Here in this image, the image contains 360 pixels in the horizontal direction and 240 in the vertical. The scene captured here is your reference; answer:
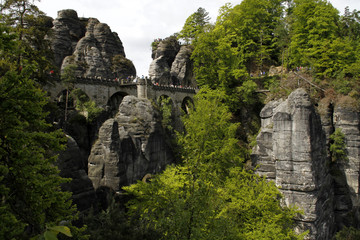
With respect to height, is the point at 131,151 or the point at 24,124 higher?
the point at 24,124

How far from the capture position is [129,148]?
20.7 metres

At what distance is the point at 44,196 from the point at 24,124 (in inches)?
82.9

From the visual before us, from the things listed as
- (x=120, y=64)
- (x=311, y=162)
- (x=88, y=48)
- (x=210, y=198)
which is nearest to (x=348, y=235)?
(x=311, y=162)

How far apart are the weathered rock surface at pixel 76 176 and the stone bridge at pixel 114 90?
10368mm

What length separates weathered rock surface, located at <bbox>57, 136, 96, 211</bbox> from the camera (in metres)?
14.8

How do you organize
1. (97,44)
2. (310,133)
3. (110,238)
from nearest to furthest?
(110,238)
(310,133)
(97,44)

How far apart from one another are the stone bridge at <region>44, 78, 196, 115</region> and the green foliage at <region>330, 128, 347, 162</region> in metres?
19.7

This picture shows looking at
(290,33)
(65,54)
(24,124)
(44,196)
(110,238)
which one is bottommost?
(110,238)

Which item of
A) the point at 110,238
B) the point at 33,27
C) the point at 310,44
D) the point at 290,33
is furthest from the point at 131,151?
the point at 290,33

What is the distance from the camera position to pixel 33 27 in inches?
550

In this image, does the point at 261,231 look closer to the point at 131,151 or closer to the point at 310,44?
the point at 131,151

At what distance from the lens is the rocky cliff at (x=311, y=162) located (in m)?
20.2

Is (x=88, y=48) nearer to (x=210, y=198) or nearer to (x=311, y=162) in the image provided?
(x=311, y=162)

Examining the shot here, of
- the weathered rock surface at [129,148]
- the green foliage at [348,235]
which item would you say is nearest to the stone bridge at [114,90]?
the weathered rock surface at [129,148]
